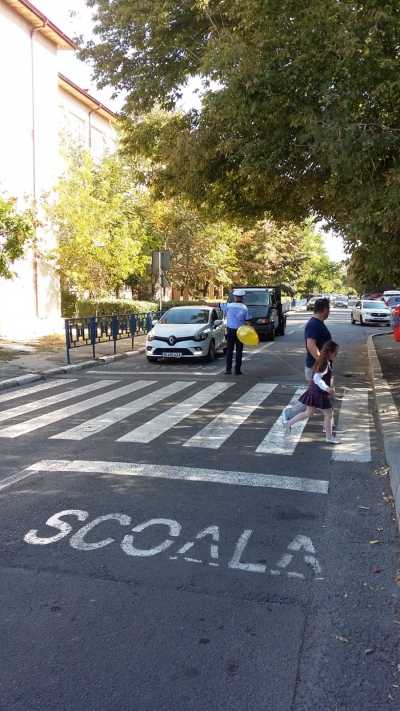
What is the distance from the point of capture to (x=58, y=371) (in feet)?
44.2

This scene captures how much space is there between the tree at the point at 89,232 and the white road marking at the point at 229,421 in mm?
12351

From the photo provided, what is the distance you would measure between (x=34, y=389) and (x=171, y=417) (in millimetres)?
4019

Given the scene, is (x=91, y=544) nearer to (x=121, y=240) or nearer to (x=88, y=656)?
(x=88, y=656)

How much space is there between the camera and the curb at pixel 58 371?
38.7 ft

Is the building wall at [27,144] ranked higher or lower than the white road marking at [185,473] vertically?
higher

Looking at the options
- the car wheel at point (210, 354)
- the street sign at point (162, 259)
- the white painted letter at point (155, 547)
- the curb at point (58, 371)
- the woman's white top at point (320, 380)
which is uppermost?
the street sign at point (162, 259)

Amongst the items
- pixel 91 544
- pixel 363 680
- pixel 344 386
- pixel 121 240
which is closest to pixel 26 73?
pixel 121 240

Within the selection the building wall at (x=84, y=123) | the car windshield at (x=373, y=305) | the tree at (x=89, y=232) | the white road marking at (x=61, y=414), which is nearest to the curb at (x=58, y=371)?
the white road marking at (x=61, y=414)

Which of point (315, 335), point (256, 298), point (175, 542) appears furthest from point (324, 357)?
point (256, 298)

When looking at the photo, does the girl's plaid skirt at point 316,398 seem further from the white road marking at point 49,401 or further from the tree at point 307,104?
the white road marking at point 49,401

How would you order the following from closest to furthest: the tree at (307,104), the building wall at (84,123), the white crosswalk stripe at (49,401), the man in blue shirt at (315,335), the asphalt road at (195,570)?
1. the asphalt road at (195,570)
2. the man in blue shirt at (315,335)
3. the tree at (307,104)
4. the white crosswalk stripe at (49,401)
5. the building wall at (84,123)

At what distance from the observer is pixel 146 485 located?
18.4 feet

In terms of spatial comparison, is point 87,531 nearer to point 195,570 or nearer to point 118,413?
point 195,570

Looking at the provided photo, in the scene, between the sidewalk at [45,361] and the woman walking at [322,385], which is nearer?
the woman walking at [322,385]
